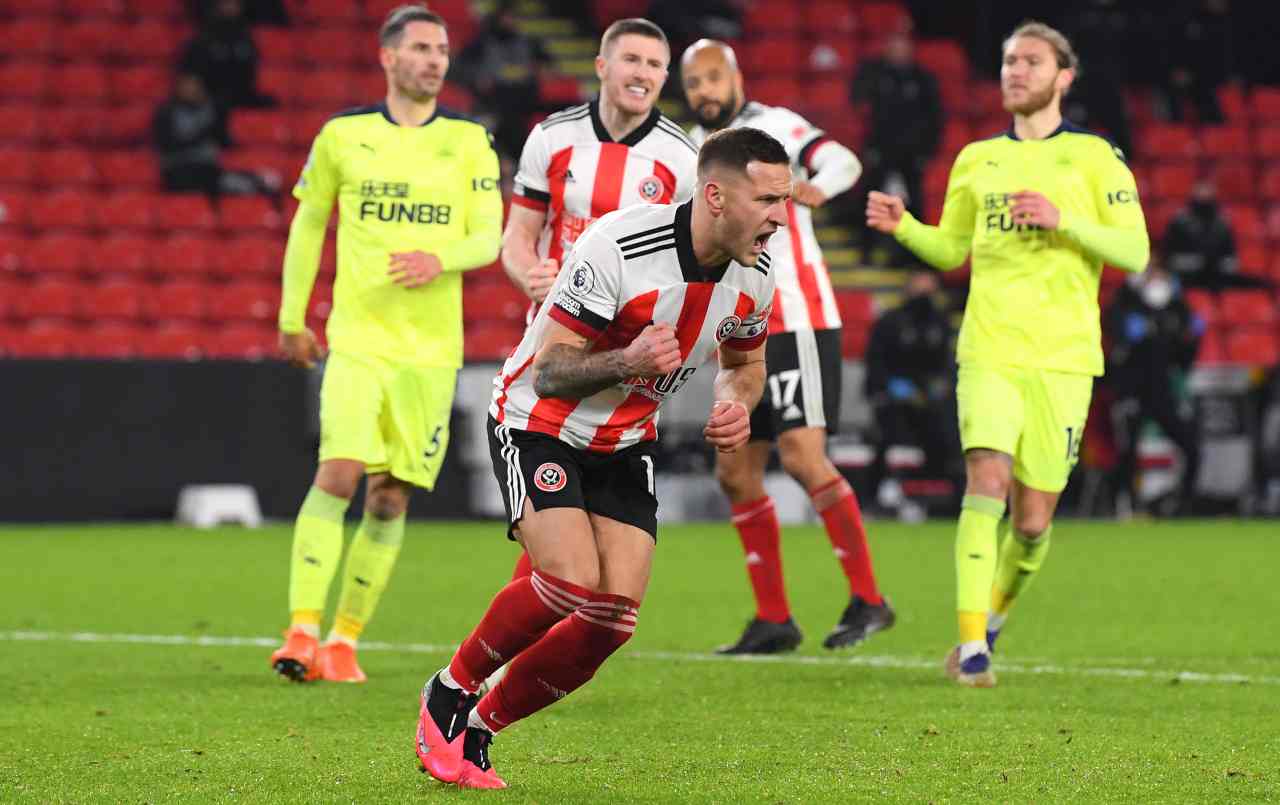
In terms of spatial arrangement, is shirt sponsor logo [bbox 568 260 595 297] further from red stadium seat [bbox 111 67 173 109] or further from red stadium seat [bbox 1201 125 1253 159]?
red stadium seat [bbox 1201 125 1253 159]

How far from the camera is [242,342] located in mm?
17359

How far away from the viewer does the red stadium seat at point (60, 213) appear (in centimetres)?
1841

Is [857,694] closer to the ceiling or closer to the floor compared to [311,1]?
closer to the floor

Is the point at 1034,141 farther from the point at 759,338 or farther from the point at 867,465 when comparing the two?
the point at 867,465

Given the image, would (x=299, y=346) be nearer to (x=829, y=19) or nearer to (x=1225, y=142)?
(x=829, y=19)

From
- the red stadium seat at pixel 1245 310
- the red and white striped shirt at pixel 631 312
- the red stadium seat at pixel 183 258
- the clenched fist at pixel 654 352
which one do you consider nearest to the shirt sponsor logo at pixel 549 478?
the red and white striped shirt at pixel 631 312

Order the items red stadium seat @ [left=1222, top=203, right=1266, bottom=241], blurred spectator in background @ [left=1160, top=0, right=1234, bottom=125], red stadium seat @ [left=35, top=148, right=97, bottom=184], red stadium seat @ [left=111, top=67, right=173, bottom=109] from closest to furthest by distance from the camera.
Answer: red stadium seat @ [left=35, top=148, right=97, bottom=184] → red stadium seat @ [left=111, top=67, right=173, bottom=109] → red stadium seat @ [left=1222, top=203, right=1266, bottom=241] → blurred spectator in background @ [left=1160, top=0, right=1234, bottom=125]

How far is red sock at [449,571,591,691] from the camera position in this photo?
5.10 meters

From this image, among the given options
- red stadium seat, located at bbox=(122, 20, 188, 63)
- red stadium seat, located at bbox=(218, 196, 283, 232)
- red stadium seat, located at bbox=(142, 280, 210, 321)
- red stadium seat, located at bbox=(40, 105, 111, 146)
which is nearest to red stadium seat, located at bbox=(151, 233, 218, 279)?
red stadium seat, located at bbox=(142, 280, 210, 321)

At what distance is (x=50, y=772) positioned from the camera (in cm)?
530

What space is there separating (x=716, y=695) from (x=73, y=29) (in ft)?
49.8

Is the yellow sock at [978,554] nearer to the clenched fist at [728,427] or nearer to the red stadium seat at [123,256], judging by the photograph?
the clenched fist at [728,427]

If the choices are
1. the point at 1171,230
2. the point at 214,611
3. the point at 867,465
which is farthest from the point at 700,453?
the point at 214,611

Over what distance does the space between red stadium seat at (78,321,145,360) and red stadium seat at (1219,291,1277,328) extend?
1013cm
